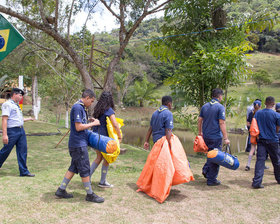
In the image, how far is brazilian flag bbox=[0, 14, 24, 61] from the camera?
634 centimetres

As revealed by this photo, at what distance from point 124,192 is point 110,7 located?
258 inches

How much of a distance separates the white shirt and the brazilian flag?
187cm

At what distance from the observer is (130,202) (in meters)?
4.24

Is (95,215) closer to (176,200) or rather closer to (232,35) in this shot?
(176,200)

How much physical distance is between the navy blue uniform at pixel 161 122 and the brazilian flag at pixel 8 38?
387 centimetres

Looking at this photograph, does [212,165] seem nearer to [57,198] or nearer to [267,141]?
[267,141]

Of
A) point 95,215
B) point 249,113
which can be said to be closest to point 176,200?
point 95,215

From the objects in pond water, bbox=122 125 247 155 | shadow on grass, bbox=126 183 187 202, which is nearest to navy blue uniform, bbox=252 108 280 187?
shadow on grass, bbox=126 183 187 202

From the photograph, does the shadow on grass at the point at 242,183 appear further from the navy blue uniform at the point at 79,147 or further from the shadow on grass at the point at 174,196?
the navy blue uniform at the point at 79,147

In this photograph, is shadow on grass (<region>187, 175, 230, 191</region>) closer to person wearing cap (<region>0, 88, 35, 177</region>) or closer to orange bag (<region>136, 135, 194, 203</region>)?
orange bag (<region>136, 135, 194, 203</region>)

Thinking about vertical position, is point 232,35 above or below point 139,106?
above

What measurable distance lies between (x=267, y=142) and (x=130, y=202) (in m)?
2.93

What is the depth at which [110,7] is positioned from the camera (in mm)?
9023

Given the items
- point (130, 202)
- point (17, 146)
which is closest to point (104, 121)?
point (130, 202)
